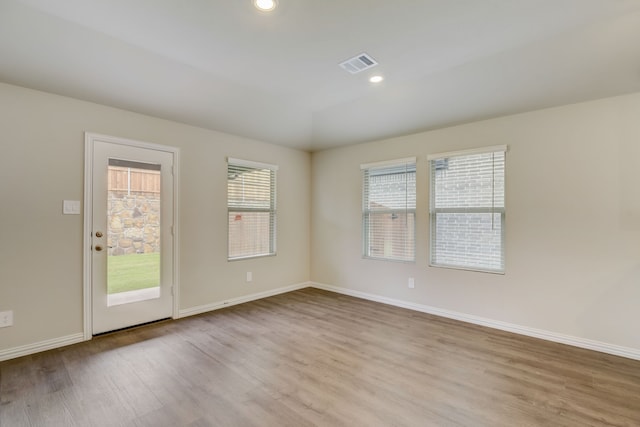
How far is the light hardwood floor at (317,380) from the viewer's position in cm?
190

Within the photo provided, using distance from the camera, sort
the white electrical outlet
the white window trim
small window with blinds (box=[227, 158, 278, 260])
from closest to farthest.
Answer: the white electrical outlet → the white window trim → small window with blinds (box=[227, 158, 278, 260])

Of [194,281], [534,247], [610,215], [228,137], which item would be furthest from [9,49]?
[610,215]

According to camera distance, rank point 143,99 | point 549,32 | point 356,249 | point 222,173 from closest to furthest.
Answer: point 549,32 < point 143,99 < point 222,173 < point 356,249

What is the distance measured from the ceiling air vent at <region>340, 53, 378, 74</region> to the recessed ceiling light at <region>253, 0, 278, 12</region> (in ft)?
2.96

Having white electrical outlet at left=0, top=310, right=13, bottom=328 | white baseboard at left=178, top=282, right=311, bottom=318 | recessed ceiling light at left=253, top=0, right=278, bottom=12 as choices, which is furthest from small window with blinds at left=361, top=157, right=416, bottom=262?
white electrical outlet at left=0, top=310, right=13, bottom=328

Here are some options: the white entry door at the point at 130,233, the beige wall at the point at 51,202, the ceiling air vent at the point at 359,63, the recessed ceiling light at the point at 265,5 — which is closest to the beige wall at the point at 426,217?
the beige wall at the point at 51,202

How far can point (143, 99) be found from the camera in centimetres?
312

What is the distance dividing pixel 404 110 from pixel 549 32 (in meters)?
1.53

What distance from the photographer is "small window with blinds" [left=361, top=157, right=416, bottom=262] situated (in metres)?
4.17

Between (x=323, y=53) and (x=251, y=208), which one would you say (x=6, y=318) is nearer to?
(x=251, y=208)

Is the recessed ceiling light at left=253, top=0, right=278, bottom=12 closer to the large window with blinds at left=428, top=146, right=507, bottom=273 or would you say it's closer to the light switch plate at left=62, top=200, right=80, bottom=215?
the light switch plate at left=62, top=200, right=80, bottom=215

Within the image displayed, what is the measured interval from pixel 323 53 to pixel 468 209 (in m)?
2.47

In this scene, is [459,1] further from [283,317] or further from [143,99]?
[283,317]

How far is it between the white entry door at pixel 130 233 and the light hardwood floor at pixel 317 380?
27 cm
